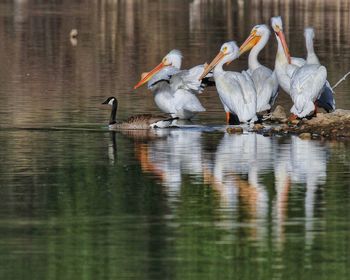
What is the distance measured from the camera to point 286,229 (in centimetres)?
1281

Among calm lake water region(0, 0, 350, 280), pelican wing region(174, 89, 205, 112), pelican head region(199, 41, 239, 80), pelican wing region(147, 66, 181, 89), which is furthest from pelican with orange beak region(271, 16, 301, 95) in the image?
pelican wing region(147, 66, 181, 89)

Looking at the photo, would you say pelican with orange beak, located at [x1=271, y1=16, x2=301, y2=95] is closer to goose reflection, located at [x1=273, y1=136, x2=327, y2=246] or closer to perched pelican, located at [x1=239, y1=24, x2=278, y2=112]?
perched pelican, located at [x1=239, y1=24, x2=278, y2=112]

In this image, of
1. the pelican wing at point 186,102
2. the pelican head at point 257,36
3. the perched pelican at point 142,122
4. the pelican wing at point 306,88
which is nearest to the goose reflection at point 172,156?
the perched pelican at point 142,122

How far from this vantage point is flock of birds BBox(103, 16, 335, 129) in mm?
20734

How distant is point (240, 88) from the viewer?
2109cm

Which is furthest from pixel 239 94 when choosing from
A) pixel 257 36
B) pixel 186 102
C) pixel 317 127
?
pixel 257 36

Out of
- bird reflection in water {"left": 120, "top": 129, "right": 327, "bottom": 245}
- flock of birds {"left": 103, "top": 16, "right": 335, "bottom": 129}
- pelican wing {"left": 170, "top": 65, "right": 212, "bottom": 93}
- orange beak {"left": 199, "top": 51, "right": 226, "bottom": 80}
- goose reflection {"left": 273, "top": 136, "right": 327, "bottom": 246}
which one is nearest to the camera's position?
goose reflection {"left": 273, "top": 136, "right": 327, "bottom": 246}

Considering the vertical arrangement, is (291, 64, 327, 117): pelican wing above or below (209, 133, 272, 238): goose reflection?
above

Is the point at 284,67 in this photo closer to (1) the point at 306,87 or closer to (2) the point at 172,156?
(1) the point at 306,87

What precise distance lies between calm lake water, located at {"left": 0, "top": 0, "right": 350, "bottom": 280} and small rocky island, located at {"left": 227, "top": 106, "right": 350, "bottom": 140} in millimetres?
553

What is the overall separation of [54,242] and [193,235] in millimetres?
1160

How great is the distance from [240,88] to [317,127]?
4.86 ft

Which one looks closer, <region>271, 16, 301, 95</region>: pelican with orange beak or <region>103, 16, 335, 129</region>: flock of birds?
<region>103, 16, 335, 129</region>: flock of birds

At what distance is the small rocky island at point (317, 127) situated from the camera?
19719mm
